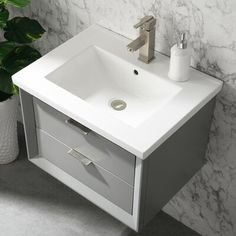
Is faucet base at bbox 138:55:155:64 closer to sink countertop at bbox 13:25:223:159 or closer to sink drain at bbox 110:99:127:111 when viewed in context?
sink countertop at bbox 13:25:223:159

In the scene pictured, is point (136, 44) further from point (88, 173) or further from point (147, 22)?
point (88, 173)

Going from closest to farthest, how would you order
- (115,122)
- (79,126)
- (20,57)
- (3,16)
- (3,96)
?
1. (115,122)
2. (79,126)
3. (3,16)
4. (20,57)
5. (3,96)

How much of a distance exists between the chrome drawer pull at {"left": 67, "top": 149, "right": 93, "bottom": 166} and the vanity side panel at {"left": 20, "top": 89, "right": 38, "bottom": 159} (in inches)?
8.6

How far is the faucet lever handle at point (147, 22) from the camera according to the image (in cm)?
203

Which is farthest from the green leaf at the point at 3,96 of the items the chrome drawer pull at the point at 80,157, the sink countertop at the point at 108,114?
the chrome drawer pull at the point at 80,157

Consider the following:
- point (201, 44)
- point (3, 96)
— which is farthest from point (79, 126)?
point (3, 96)

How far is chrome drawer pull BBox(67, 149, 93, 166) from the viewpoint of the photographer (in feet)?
6.69

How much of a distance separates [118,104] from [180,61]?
32 cm

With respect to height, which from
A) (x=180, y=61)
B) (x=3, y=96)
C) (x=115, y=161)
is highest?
(x=180, y=61)

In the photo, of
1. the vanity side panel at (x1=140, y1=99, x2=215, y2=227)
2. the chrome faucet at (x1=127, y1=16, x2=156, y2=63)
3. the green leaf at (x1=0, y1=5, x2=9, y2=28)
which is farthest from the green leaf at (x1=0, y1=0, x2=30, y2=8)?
the vanity side panel at (x1=140, y1=99, x2=215, y2=227)

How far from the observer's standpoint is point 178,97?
1.98 metres

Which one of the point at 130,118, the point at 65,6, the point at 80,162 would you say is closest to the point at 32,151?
the point at 80,162

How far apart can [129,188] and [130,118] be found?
0.88ft

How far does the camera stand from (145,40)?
207 cm
